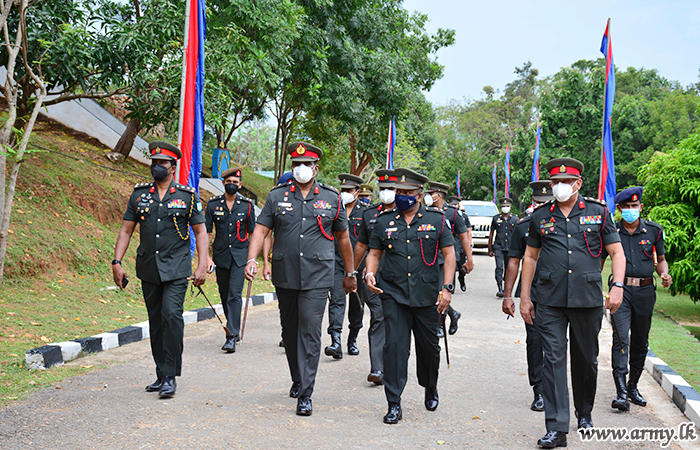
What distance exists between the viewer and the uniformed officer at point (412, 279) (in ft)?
17.5

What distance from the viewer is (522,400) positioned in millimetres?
6059

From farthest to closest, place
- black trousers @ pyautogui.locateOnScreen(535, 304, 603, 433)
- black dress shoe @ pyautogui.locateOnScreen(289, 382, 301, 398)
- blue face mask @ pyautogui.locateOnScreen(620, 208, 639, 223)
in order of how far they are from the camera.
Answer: blue face mask @ pyautogui.locateOnScreen(620, 208, 639, 223), black dress shoe @ pyautogui.locateOnScreen(289, 382, 301, 398), black trousers @ pyautogui.locateOnScreen(535, 304, 603, 433)

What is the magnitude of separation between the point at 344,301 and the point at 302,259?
7.88 feet

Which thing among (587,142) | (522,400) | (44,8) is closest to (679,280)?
(522,400)

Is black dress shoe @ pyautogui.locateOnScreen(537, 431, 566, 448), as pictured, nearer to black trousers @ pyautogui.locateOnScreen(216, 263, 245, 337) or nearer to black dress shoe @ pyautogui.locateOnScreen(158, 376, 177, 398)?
black dress shoe @ pyautogui.locateOnScreen(158, 376, 177, 398)

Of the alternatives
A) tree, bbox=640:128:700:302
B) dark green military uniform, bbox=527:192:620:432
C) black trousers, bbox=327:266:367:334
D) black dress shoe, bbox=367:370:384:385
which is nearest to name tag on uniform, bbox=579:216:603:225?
dark green military uniform, bbox=527:192:620:432

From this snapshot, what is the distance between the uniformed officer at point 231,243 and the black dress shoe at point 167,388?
203 cm

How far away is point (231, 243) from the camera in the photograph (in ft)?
26.0

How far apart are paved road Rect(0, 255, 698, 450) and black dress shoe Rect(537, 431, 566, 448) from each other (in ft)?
0.30

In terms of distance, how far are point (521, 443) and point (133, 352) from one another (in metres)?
4.53

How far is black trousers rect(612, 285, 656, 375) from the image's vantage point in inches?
236

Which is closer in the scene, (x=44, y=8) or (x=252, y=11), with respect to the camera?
(x=44, y=8)

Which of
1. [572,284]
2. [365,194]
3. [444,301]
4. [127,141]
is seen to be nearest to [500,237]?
[365,194]

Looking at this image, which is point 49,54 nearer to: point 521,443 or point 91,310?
point 91,310
